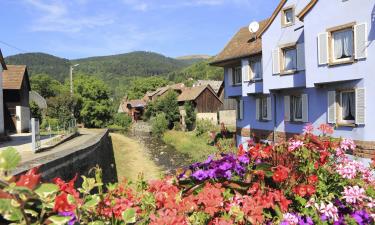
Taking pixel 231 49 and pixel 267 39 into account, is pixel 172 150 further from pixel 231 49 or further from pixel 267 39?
pixel 267 39

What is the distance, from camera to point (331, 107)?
→ 54.3 ft

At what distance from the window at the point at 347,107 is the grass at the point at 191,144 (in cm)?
1325

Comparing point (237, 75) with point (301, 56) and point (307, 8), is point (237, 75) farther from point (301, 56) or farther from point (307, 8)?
point (307, 8)

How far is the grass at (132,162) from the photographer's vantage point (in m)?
25.7

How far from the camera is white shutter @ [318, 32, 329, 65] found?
52.2 feet

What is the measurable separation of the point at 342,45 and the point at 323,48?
74cm

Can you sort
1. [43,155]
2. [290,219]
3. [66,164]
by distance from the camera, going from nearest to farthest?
[290,219] → [66,164] → [43,155]

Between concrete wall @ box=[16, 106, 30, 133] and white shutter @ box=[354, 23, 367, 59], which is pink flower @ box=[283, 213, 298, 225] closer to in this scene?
white shutter @ box=[354, 23, 367, 59]

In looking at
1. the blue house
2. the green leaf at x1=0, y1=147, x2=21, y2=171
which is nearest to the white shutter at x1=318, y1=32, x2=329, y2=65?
the blue house

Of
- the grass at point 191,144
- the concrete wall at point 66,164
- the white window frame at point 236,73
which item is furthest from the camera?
the grass at point 191,144

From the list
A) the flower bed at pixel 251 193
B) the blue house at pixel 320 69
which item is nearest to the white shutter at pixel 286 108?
the blue house at pixel 320 69

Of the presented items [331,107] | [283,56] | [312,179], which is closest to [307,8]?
[283,56]

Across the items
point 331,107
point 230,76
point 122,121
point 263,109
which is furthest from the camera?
point 122,121

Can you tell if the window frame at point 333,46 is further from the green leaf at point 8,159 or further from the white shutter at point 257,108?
the green leaf at point 8,159
